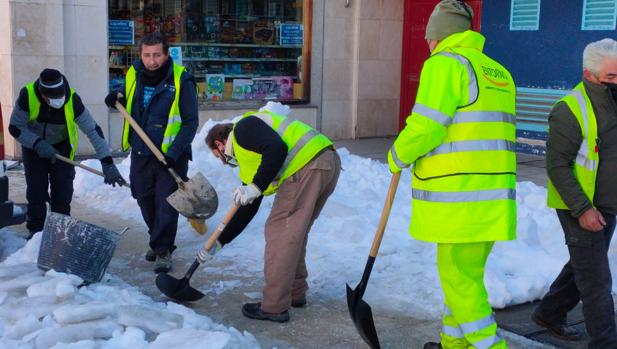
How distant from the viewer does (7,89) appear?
1021 centimetres

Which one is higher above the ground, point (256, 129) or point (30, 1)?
point (30, 1)

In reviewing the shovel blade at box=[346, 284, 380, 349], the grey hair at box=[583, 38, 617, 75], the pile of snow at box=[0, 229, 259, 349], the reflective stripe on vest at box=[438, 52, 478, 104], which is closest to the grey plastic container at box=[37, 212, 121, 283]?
the pile of snow at box=[0, 229, 259, 349]

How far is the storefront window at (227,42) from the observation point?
37.4 feet

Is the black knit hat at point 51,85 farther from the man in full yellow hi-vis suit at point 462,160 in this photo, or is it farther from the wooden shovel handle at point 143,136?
the man in full yellow hi-vis suit at point 462,160

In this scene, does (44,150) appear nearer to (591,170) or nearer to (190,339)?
(190,339)

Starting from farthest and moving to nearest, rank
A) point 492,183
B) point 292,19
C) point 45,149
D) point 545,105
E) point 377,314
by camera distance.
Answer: point 292,19 < point 545,105 < point 45,149 < point 377,314 < point 492,183

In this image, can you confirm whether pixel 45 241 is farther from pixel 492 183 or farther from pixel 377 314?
pixel 492 183

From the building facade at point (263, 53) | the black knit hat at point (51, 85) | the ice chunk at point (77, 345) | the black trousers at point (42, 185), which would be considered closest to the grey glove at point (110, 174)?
the black trousers at point (42, 185)

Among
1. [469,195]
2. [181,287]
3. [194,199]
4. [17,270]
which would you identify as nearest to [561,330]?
[469,195]

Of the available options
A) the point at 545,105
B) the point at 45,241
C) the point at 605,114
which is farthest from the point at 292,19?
the point at 605,114

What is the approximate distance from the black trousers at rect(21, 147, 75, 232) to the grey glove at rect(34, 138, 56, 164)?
180 mm

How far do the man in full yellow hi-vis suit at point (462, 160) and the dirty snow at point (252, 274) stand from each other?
1131 mm

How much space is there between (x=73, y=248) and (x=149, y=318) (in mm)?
1112

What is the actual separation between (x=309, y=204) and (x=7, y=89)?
21.6 ft
